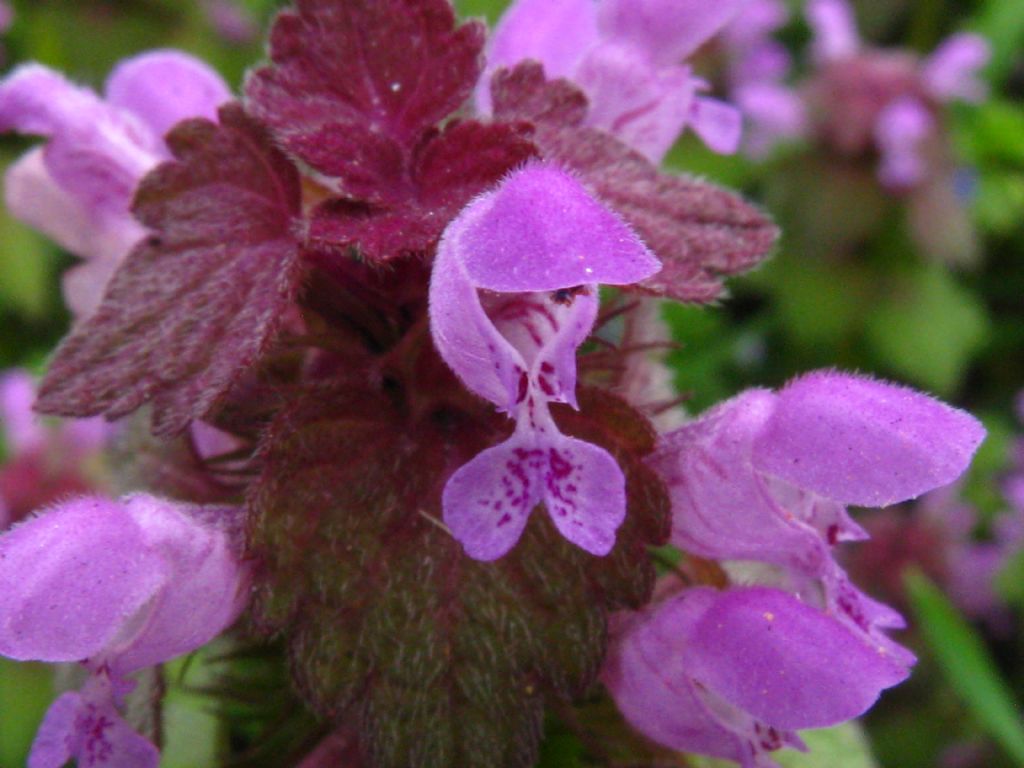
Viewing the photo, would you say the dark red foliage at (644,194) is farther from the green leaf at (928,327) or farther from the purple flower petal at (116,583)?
the green leaf at (928,327)

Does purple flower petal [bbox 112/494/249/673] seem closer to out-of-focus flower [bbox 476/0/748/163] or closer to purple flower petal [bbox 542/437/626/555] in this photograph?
purple flower petal [bbox 542/437/626/555]

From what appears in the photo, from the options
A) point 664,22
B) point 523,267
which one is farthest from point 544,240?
point 664,22

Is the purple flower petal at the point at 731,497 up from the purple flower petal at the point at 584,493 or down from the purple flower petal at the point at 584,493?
down

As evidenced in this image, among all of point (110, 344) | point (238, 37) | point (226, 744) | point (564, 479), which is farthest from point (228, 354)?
point (238, 37)

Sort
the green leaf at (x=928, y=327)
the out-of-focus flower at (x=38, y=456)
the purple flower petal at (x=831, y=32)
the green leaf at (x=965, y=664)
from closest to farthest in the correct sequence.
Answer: the green leaf at (x=965, y=664)
the out-of-focus flower at (x=38, y=456)
the green leaf at (x=928, y=327)
the purple flower petal at (x=831, y=32)

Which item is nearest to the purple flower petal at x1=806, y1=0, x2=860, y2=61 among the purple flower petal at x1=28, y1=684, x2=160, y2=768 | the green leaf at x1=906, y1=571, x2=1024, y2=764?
the green leaf at x1=906, y1=571, x2=1024, y2=764

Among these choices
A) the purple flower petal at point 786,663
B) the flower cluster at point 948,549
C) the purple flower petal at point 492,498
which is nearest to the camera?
the purple flower petal at point 492,498

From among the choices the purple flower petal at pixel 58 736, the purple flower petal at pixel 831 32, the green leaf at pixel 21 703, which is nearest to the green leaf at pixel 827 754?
the purple flower petal at pixel 58 736

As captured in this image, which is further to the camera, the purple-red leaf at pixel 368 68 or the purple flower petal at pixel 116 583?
the purple-red leaf at pixel 368 68
